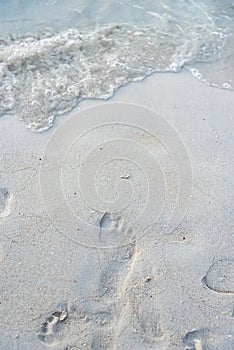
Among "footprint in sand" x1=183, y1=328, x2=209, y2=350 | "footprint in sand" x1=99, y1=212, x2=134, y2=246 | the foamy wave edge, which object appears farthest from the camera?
the foamy wave edge

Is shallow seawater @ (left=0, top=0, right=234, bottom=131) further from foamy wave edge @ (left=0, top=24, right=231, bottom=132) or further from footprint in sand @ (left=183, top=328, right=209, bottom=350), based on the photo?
footprint in sand @ (left=183, top=328, right=209, bottom=350)

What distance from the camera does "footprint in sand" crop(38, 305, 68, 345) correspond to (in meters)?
2.33

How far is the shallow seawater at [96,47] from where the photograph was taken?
11.9 ft

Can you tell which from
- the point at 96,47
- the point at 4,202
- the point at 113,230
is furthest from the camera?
the point at 96,47

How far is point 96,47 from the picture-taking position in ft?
13.3

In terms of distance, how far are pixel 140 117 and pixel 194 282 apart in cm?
136

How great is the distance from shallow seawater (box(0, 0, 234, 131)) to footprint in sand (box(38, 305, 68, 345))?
1438 mm

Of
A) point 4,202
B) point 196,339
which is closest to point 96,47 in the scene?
point 4,202

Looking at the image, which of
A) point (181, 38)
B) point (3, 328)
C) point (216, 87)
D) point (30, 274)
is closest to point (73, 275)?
point (30, 274)

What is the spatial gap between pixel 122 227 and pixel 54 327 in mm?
733

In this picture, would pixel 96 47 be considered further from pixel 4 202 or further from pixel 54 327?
pixel 54 327

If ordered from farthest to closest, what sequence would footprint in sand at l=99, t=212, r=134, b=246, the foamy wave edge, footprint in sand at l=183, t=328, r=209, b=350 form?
the foamy wave edge
footprint in sand at l=99, t=212, r=134, b=246
footprint in sand at l=183, t=328, r=209, b=350

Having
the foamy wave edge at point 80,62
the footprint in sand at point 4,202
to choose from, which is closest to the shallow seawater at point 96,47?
the foamy wave edge at point 80,62

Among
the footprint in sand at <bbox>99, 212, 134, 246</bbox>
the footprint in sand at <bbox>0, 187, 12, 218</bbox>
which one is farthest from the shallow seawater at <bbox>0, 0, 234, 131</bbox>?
the footprint in sand at <bbox>99, 212, 134, 246</bbox>
